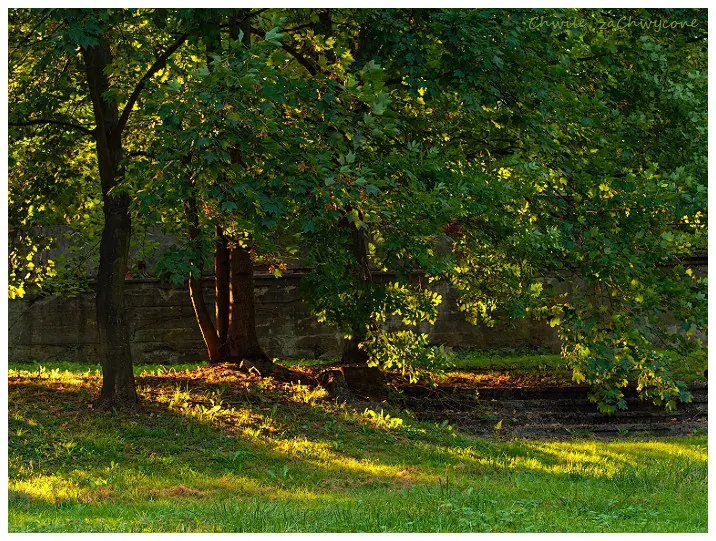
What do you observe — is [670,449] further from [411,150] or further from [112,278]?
[112,278]

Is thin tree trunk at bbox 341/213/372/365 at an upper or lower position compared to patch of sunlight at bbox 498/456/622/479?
upper

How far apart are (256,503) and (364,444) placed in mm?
3325

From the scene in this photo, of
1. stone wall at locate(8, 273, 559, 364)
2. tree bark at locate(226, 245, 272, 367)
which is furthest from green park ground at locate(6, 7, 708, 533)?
stone wall at locate(8, 273, 559, 364)

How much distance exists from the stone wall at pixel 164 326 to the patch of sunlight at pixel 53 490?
378 inches

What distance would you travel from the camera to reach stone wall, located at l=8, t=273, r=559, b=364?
18.8m

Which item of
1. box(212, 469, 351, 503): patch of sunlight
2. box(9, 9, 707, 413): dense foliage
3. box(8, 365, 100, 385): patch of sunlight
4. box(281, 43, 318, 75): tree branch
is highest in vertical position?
box(281, 43, 318, 75): tree branch

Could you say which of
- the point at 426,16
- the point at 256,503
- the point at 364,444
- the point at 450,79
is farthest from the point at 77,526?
the point at 426,16

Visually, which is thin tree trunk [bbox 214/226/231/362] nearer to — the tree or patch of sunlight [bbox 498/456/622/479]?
the tree

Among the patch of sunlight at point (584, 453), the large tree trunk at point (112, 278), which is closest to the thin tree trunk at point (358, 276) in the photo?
the patch of sunlight at point (584, 453)

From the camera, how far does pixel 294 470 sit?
984 cm

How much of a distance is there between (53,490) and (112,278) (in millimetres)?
3636

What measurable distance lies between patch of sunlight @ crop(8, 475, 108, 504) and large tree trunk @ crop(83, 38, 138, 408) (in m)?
2.52

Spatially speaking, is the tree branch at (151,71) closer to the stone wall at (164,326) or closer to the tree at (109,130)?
the tree at (109,130)

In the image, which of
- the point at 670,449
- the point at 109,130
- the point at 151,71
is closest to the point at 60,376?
the point at 109,130
